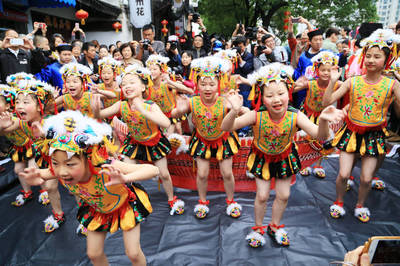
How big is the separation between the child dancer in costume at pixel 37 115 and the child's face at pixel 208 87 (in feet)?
5.31

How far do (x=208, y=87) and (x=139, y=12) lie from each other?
27.5 feet

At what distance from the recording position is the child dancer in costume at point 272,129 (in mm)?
2246

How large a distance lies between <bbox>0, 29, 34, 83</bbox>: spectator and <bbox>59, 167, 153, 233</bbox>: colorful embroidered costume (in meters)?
3.76

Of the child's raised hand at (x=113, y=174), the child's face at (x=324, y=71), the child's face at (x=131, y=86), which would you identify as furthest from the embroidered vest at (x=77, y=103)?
the child's face at (x=324, y=71)

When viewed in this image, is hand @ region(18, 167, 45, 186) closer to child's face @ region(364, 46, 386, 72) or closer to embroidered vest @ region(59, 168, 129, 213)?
embroidered vest @ region(59, 168, 129, 213)

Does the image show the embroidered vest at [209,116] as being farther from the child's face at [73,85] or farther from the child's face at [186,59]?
the child's face at [186,59]

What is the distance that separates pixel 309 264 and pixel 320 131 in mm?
1335

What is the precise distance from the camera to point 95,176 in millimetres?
1863

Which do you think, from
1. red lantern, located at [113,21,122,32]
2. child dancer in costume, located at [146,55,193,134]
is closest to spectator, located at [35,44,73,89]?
child dancer in costume, located at [146,55,193,134]

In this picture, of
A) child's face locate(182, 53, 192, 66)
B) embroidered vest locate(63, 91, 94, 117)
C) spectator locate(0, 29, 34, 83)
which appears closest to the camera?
embroidered vest locate(63, 91, 94, 117)

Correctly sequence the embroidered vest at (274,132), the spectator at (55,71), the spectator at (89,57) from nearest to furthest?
the embroidered vest at (274,132)
the spectator at (55,71)
the spectator at (89,57)

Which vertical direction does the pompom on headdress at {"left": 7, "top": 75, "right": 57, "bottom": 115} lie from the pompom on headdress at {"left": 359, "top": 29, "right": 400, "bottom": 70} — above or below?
below

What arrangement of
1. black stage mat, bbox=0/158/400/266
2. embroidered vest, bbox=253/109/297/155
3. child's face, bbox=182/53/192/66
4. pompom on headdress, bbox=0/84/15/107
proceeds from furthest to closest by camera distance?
child's face, bbox=182/53/192/66
pompom on headdress, bbox=0/84/15/107
black stage mat, bbox=0/158/400/266
embroidered vest, bbox=253/109/297/155

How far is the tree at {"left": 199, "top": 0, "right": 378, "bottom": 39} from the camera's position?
→ 18.2 meters
